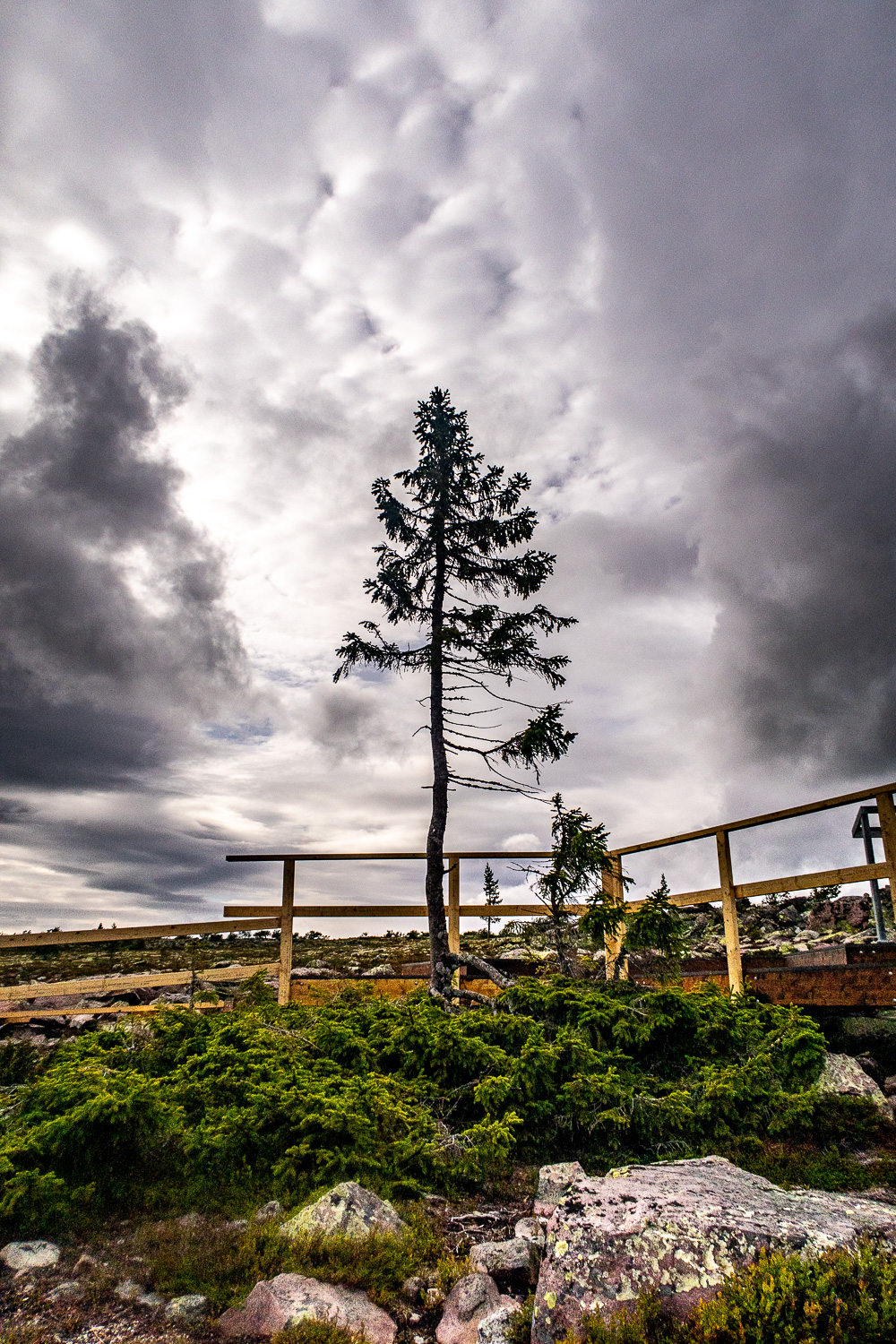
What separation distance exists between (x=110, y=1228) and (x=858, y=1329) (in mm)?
4274

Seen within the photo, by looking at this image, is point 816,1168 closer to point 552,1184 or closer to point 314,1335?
point 552,1184

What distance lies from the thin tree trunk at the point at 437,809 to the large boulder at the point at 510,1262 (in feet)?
20.6

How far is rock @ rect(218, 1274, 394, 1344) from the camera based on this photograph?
137 inches

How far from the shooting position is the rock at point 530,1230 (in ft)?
14.3

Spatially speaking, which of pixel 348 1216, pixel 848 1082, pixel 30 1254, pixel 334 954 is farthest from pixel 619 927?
pixel 334 954

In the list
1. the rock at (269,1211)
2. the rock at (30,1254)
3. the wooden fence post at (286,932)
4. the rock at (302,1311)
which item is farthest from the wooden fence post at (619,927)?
the rock at (30,1254)

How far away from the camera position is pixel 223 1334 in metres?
3.50

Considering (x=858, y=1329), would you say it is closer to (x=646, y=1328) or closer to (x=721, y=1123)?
(x=646, y=1328)

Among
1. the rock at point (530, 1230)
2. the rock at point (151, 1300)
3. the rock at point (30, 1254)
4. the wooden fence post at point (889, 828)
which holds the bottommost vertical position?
the rock at point (151, 1300)

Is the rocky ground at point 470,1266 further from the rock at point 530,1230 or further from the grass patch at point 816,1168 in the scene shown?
the grass patch at point 816,1168

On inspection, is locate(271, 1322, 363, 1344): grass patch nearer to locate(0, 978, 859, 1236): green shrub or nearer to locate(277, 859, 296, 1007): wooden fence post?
locate(0, 978, 859, 1236): green shrub

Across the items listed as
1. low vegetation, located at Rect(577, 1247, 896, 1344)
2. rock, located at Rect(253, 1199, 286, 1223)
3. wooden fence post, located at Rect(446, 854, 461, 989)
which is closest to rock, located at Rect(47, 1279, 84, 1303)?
rock, located at Rect(253, 1199, 286, 1223)

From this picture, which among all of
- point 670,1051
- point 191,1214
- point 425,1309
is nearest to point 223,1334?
point 425,1309

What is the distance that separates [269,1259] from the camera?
405cm
